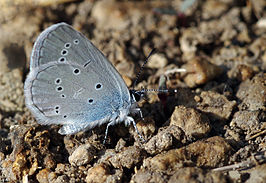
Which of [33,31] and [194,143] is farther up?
[33,31]

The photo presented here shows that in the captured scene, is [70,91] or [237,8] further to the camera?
[237,8]

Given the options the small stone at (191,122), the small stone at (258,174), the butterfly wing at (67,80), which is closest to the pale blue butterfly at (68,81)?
the butterfly wing at (67,80)

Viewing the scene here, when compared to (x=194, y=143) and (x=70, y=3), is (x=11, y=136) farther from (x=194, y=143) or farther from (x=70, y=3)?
(x=70, y=3)

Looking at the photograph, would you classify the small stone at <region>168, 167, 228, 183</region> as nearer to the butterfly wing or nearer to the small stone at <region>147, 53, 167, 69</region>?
the butterfly wing

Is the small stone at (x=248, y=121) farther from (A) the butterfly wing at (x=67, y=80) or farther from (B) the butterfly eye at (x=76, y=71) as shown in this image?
(B) the butterfly eye at (x=76, y=71)

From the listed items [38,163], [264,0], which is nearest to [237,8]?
[264,0]

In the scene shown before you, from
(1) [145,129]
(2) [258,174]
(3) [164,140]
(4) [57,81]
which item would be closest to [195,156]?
(3) [164,140]

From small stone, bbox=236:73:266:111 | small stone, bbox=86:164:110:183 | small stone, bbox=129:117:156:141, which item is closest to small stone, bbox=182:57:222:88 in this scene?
small stone, bbox=236:73:266:111

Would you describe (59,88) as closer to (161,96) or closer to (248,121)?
(161,96)

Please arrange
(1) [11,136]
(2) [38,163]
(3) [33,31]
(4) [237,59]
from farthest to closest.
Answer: (3) [33,31]
(4) [237,59]
(1) [11,136]
(2) [38,163]
